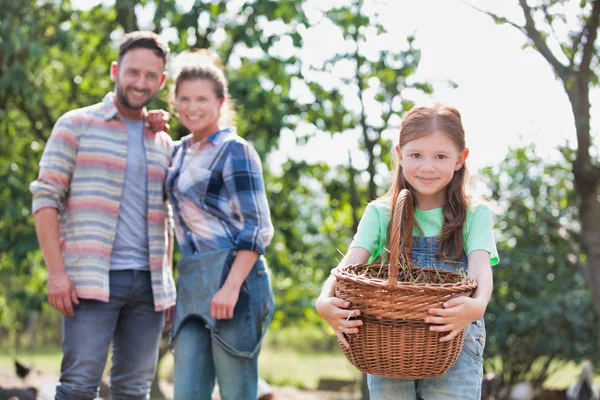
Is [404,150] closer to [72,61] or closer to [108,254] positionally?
[108,254]

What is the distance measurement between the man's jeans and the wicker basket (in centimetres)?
116

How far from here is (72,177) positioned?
2963mm

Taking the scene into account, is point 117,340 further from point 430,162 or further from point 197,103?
point 430,162

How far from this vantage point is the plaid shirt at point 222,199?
113 inches

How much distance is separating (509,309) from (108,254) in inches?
208

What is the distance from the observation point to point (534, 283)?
7383mm

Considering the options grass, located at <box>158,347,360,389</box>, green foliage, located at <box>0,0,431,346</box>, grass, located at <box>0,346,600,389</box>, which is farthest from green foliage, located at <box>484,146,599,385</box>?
A: grass, located at <box>158,347,360,389</box>

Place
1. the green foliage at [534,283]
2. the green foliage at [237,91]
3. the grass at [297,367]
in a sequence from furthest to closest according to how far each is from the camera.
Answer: the grass at [297,367] < the green foliage at [534,283] < the green foliage at [237,91]

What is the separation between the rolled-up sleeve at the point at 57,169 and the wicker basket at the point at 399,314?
4.40ft

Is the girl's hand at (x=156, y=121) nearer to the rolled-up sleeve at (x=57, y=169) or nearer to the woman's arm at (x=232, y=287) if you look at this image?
the rolled-up sleeve at (x=57, y=169)

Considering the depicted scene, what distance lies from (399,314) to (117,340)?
150 centimetres

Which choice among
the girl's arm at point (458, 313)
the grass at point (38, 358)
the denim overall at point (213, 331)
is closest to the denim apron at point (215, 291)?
the denim overall at point (213, 331)

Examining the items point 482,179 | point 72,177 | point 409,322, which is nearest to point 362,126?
point 482,179

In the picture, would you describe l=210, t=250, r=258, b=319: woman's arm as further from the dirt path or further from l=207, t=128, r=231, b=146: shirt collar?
the dirt path
